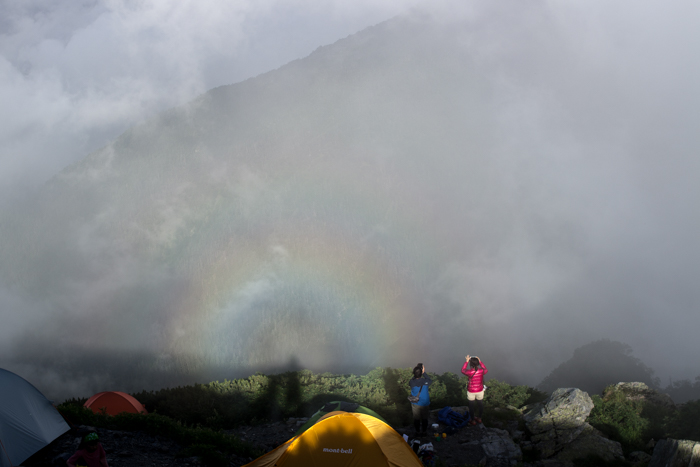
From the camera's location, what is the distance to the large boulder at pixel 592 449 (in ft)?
49.5

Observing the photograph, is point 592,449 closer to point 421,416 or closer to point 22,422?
point 421,416

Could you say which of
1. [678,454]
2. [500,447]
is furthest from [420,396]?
[678,454]

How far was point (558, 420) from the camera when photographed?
17.3 m

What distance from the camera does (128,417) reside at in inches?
594

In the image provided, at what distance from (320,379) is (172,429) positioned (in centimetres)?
1388

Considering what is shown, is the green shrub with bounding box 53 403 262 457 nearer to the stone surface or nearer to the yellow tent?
the yellow tent

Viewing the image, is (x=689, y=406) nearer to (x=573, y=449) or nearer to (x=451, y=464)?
(x=573, y=449)

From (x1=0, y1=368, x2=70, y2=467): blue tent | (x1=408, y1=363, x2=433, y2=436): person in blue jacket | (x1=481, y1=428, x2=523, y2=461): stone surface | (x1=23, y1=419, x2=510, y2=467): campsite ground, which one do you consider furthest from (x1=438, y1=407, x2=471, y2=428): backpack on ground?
(x1=0, y1=368, x2=70, y2=467): blue tent

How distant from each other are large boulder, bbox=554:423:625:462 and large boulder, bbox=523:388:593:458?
0.97 ft

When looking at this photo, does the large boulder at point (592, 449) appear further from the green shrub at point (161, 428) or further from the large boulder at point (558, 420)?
the green shrub at point (161, 428)

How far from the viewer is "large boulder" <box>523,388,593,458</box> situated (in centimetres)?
1616

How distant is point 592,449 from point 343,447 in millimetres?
10608

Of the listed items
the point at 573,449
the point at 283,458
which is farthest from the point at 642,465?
the point at 283,458

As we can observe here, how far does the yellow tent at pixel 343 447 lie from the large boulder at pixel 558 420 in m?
7.98
